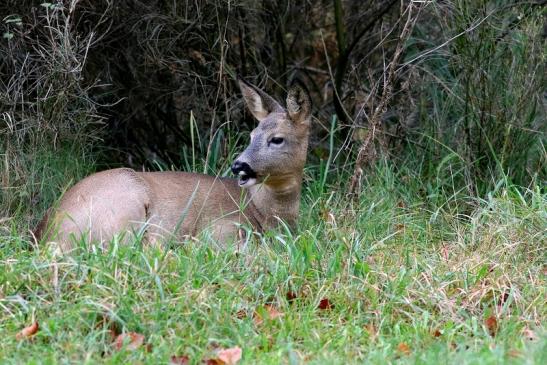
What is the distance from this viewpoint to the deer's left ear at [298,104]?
24.0 ft

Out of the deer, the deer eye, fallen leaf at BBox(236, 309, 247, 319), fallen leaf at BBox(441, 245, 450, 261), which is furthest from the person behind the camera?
the deer eye

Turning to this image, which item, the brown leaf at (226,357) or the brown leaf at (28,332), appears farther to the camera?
the brown leaf at (28,332)

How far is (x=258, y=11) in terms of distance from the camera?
8.82 m

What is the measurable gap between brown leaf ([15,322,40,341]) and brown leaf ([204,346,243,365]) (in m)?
0.82

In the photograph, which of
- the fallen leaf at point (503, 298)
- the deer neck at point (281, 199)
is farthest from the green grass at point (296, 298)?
the deer neck at point (281, 199)

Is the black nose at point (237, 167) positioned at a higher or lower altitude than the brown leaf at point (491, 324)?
higher

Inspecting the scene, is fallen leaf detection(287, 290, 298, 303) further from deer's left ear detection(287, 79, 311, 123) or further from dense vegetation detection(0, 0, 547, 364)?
deer's left ear detection(287, 79, 311, 123)

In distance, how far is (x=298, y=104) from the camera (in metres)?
7.39

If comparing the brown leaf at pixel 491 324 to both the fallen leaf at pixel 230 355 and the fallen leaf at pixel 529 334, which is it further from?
the fallen leaf at pixel 230 355

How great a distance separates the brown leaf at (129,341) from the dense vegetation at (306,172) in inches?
1.4

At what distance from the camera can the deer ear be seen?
24.8 ft

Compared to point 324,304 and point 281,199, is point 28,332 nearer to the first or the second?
point 324,304

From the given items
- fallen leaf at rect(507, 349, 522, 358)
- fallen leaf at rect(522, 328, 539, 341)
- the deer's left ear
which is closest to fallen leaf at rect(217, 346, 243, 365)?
fallen leaf at rect(507, 349, 522, 358)

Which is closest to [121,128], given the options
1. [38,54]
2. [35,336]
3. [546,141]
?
[38,54]
